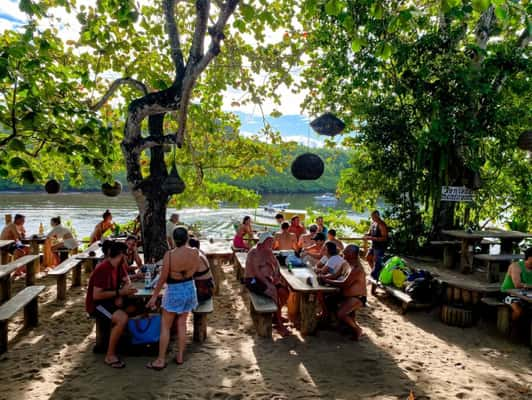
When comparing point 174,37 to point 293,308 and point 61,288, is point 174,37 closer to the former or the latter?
point 61,288

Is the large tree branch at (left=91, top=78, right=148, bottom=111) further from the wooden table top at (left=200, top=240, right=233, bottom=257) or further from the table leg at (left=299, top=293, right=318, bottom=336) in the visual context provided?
the table leg at (left=299, top=293, right=318, bottom=336)

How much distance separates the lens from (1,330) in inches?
188

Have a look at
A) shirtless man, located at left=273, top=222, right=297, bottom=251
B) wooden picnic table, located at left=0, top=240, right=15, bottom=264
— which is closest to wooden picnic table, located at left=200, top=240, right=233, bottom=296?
shirtless man, located at left=273, top=222, right=297, bottom=251

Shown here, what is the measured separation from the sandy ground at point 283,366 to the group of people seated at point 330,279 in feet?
1.15

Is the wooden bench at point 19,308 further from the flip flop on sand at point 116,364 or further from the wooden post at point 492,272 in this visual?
the wooden post at point 492,272

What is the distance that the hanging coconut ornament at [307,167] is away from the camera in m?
6.59

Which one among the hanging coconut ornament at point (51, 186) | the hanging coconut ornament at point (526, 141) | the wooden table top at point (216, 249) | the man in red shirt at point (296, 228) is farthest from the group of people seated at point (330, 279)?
the hanging coconut ornament at point (51, 186)

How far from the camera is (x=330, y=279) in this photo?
5812mm

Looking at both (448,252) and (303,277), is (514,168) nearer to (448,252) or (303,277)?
(448,252)

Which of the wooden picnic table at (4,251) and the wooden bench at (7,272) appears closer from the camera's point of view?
the wooden bench at (7,272)

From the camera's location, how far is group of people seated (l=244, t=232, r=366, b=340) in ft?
18.3

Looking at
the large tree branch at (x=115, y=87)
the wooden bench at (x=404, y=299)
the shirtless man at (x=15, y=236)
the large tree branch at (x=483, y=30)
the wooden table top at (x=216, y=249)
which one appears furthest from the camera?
the shirtless man at (x=15, y=236)

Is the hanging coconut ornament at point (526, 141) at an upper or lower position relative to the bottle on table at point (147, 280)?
upper

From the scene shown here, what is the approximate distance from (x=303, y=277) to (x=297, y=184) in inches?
2468
